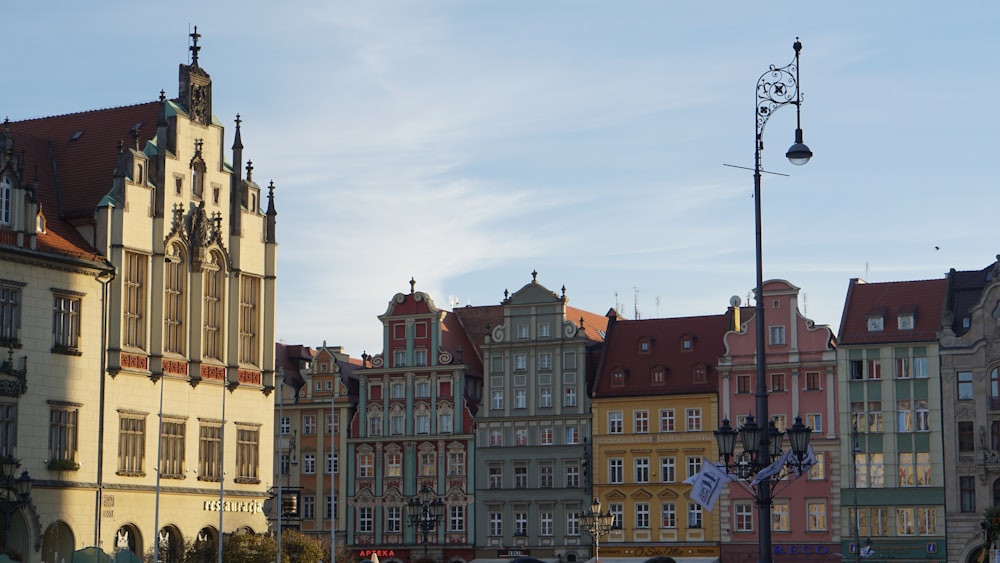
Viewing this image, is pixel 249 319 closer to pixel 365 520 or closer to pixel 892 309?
pixel 365 520

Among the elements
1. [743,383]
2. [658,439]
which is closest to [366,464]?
[658,439]

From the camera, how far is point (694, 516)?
89438 mm

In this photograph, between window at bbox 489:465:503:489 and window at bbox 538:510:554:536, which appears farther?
window at bbox 489:465:503:489

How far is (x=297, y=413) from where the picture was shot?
98125 mm

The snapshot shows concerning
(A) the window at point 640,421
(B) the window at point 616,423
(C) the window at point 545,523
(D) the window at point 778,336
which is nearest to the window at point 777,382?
(D) the window at point 778,336

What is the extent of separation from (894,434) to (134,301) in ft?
138

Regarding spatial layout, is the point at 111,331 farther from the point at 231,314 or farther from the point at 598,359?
the point at 598,359

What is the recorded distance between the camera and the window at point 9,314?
180 ft

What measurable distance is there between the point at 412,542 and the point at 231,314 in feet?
108

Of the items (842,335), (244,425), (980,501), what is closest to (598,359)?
(842,335)

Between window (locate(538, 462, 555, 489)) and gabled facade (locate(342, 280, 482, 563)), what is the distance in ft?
12.3

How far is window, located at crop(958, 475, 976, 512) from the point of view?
83938 mm

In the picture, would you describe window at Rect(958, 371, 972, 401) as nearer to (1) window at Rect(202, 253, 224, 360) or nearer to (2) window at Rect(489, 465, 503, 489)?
(2) window at Rect(489, 465, 503, 489)

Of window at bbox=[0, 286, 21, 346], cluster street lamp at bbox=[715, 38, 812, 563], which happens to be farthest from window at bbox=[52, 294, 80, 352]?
cluster street lamp at bbox=[715, 38, 812, 563]
